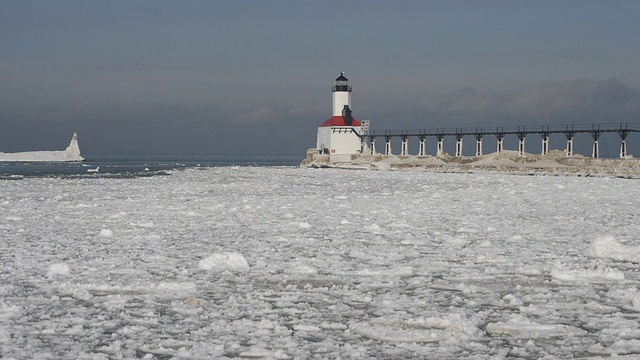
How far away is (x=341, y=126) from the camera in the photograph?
82.0 m

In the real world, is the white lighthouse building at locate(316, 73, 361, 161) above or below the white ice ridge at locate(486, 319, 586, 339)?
above

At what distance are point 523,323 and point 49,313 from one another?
370 cm

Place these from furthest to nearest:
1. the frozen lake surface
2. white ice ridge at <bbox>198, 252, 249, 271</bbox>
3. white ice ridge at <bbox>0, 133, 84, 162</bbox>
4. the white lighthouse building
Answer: white ice ridge at <bbox>0, 133, 84, 162</bbox> < the white lighthouse building < white ice ridge at <bbox>198, 252, 249, 271</bbox> < the frozen lake surface

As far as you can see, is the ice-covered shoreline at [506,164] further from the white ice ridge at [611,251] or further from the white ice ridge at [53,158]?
the white ice ridge at [53,158]

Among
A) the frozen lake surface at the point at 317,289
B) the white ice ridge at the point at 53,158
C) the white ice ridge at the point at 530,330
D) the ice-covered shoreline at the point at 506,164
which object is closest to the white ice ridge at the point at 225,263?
the frozen lake surface at the point at 317,289

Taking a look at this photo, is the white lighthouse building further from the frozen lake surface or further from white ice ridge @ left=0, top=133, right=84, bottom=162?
white ice ridge @ left=0, top=133, right=84, bottom=162

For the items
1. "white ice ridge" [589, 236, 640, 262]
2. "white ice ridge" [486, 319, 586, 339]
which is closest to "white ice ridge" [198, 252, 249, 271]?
"white ice ridge" [486, 319, 586, 339]

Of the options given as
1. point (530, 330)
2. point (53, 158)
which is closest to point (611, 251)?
point (530, 330)

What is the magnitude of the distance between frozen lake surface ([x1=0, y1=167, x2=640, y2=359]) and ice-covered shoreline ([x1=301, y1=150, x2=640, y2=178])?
38.9 meters

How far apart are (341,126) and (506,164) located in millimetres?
25382

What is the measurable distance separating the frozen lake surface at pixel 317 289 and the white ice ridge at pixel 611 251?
0.7 inches

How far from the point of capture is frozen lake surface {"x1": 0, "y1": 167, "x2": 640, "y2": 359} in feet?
16.2

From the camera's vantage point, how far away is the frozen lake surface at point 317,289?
4.94 metres

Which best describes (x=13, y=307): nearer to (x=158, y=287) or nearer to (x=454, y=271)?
(x=158, y=287)
